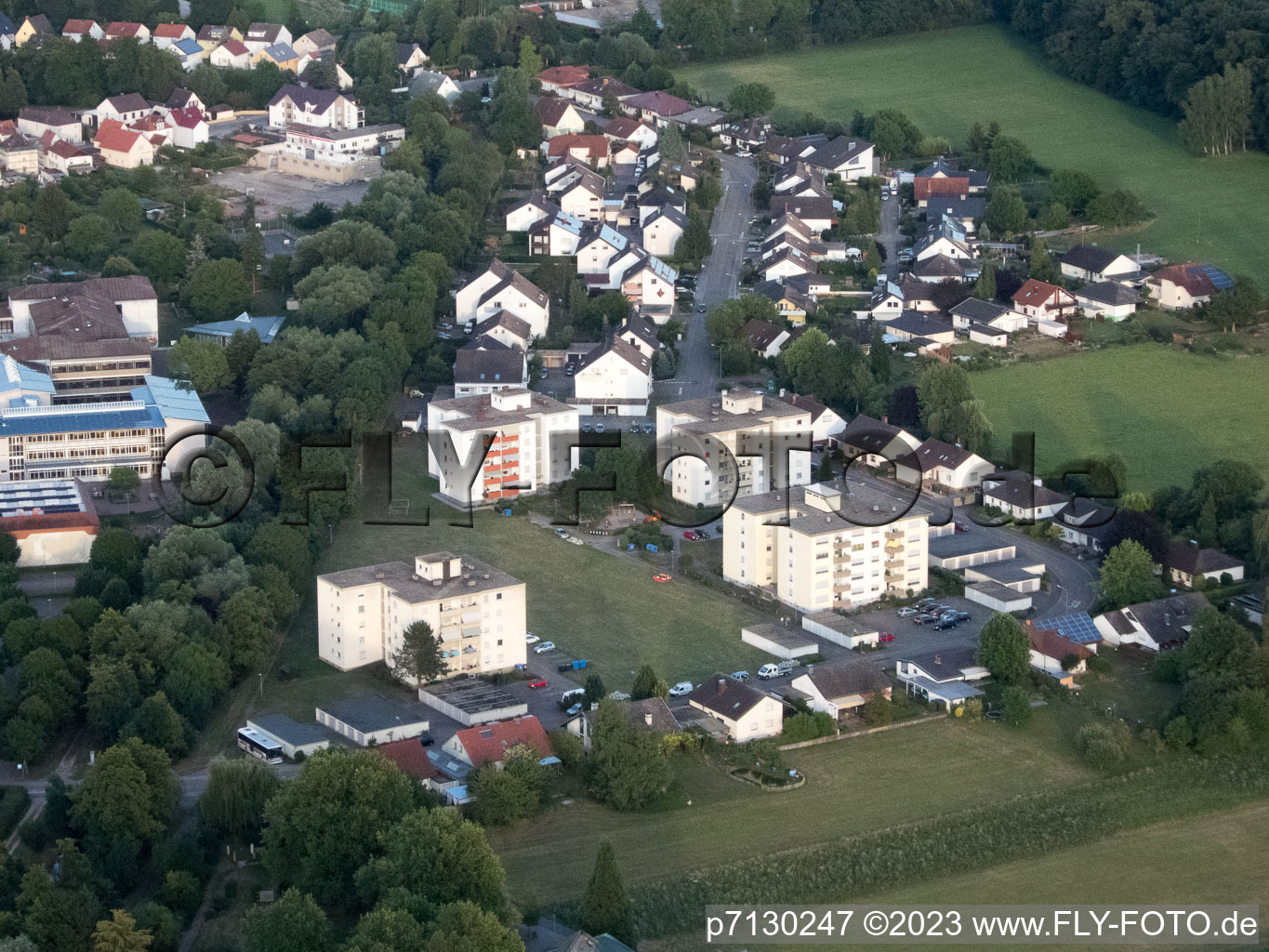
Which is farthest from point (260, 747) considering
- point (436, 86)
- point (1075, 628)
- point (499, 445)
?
point (436, 86)

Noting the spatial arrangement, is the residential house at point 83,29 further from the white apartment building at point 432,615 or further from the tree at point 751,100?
the white apartment building at point 432,615

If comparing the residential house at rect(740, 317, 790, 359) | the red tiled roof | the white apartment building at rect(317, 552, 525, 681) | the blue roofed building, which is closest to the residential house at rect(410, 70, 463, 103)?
the blue roofed building

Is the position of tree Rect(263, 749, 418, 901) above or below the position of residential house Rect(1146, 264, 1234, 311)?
below

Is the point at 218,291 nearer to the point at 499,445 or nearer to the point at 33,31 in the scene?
the point at 499,445

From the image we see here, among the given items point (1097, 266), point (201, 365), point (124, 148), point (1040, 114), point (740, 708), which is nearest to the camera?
point (740, 708)

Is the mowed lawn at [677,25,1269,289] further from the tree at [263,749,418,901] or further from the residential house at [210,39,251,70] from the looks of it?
the tree at [263,749,418,901]

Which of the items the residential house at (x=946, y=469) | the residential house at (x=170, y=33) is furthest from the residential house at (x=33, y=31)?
the residential house at (x=946, y=469)
